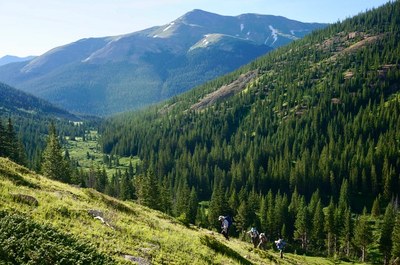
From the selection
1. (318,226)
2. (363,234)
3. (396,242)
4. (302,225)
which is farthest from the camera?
(302,225)

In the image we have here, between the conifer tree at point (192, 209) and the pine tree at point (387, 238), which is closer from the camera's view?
the pine tree at point (387, 238)

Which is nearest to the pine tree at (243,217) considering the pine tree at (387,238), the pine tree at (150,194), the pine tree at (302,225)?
the pine tree at (302,225)

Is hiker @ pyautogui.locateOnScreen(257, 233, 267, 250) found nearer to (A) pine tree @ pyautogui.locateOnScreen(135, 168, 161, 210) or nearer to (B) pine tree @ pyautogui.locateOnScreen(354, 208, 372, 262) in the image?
(A) pine tree @ pyautogui.locateOnScreen(135, 168, 161, 210)

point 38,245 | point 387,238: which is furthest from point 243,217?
point 38,245

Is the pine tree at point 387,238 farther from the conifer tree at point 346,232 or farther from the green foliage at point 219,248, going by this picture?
the green foliage at point 219,248

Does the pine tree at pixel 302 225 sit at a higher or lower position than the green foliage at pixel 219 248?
lower

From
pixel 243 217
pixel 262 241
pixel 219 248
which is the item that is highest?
pixel 219 248

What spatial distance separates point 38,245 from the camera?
17609 millimetres

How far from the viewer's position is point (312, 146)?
191750 millimetres

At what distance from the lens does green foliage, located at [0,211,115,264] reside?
16.6 meters

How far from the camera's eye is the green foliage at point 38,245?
16.6 m

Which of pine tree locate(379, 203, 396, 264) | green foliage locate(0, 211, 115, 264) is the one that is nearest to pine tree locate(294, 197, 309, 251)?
pine tree locate(379, 203, 396, 264)

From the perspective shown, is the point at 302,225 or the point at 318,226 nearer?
the point at 318,226

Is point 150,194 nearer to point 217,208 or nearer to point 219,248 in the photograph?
point 217,208
